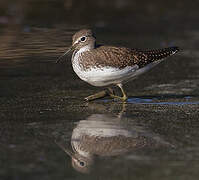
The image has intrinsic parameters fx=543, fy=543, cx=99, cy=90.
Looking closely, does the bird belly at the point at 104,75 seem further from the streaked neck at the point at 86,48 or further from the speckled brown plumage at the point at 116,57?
the streaked neck at the point at 86,48

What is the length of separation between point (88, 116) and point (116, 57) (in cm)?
115

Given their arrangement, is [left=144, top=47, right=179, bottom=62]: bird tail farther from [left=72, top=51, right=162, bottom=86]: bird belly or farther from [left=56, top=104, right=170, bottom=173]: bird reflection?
[left=56, top=104, right=170, bottom=173]: bird reflection

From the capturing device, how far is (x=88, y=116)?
577cm

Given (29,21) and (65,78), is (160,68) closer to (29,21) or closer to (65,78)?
(65,78)

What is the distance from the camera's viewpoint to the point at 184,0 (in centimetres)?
1207

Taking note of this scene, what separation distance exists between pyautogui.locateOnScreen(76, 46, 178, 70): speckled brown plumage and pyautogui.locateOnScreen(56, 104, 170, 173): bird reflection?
106cm

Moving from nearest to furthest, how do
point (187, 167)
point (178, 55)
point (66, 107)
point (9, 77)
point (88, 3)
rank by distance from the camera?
point (187, 167) < point (66, 107) < point (9, 77) < point (178, 55) < point (88, 3)

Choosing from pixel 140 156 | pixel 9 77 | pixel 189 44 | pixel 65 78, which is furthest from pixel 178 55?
pixel 140 156

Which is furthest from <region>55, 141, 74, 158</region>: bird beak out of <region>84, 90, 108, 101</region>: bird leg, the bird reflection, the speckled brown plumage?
the speckled brown plumage

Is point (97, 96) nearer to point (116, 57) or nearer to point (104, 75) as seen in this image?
point (104, 75)

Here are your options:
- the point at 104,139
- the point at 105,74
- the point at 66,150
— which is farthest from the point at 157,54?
the point at 66,150

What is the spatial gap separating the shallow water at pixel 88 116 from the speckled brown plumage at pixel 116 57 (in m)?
0.42

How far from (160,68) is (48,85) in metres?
1.96

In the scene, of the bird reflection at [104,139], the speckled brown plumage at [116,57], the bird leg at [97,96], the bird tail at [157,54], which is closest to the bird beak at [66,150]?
the bird reflection at [104,139]
